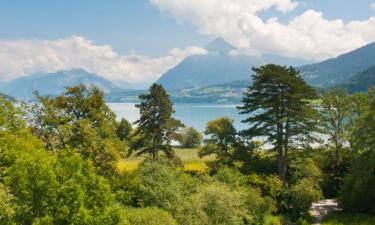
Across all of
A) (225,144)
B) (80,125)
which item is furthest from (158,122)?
(80,125)

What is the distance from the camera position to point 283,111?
53062mm

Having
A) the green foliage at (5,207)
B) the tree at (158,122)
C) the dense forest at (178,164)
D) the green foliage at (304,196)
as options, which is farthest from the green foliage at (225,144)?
the green foliage at (5,207)

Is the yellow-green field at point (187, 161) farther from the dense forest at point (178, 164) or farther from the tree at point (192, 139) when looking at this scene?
the tree at point (192, 139)

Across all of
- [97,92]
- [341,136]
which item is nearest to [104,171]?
[97,92]

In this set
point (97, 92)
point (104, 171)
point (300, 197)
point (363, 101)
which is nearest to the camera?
point (104, 171)

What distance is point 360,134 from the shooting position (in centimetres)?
4350

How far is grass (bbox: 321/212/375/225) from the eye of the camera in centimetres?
4131

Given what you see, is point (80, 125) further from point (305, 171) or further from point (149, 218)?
point (305, 171)

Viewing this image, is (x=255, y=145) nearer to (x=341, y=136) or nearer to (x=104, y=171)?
(x=341, y=136)

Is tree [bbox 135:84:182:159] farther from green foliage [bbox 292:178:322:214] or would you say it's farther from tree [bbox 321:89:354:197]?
tree [bbox 321:89:354:197]

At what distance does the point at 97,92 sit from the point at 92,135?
225 inches

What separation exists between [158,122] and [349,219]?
2528 centimetres

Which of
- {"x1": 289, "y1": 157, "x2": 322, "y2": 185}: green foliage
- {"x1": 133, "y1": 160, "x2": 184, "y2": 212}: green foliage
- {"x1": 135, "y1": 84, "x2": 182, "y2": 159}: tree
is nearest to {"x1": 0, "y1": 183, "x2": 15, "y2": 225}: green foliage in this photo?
{"x1": 133, "y1": 160, "x2": 184, "y2": 212}: green foliage

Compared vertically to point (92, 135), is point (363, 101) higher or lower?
higher
